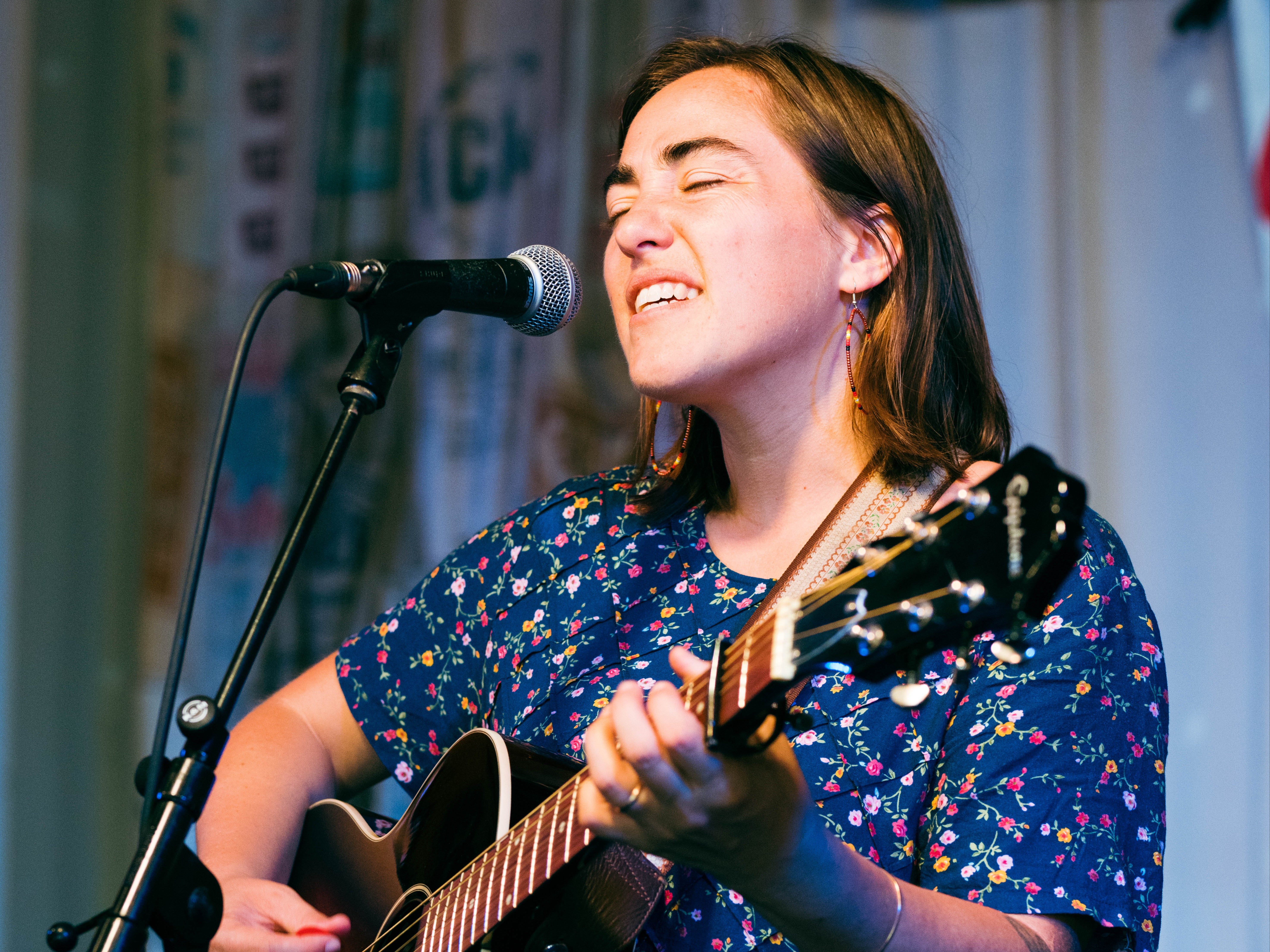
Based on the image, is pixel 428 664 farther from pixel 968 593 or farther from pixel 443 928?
pixel 968 593

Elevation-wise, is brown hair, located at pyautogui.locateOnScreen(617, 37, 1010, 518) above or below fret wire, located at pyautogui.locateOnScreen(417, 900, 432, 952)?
above

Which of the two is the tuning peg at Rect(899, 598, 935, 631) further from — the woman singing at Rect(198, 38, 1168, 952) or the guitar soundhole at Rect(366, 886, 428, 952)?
the guitar soundhole at Rect(366, 886, 428, 952)

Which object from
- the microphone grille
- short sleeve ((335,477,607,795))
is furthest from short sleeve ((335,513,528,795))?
the microphone grille

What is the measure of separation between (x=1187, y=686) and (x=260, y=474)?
75.2 inches

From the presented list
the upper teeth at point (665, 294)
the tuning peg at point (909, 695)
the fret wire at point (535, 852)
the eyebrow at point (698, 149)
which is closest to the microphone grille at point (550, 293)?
the upper teeth at point (665, 294)

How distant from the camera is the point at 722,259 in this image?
50.3 inches

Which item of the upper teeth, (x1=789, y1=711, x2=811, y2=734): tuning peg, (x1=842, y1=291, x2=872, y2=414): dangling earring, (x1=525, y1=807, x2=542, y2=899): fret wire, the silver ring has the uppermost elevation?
the upper teeth

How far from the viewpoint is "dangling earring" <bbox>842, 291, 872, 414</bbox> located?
55.3 inches

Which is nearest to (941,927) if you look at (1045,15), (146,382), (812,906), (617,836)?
(812,906)

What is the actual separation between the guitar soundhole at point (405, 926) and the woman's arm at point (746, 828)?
385mm

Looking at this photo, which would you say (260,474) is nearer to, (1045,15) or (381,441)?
(381,441)

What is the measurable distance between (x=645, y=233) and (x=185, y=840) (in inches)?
31.5

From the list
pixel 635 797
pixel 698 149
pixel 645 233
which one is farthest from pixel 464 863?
pixel 698 149

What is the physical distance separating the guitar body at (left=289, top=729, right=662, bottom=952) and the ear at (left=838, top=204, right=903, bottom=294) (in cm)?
67
